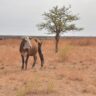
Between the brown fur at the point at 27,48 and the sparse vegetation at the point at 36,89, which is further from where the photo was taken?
the brown fur at the point at 27,48

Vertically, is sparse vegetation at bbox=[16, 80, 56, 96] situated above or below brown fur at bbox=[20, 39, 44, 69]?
below

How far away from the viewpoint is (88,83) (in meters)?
17.9

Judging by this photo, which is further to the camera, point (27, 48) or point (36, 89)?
point (27, 48)

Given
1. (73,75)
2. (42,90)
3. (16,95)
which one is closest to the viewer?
(16,95)

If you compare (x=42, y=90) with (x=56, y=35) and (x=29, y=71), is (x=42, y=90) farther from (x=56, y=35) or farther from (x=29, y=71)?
(x=56, y=35)

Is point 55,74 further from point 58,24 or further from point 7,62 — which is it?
point 58,24

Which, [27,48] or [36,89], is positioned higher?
[27,48]

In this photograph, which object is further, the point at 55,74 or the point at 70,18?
the point at 70,18

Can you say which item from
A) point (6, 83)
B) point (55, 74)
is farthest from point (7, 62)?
point (6, 83)

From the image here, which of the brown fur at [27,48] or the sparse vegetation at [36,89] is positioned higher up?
the brown fur at [27,48]

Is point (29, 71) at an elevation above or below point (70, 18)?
below

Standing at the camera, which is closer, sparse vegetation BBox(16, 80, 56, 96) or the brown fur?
sparse vegetation BBox(16, 80, 56, 96)

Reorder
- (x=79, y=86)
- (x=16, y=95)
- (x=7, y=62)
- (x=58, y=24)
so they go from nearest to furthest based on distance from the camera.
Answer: (x=16, y=95) → (x=79, y=86) → (x=7, y=62) → (x=58, y=24)

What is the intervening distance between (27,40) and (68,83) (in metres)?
4.94
